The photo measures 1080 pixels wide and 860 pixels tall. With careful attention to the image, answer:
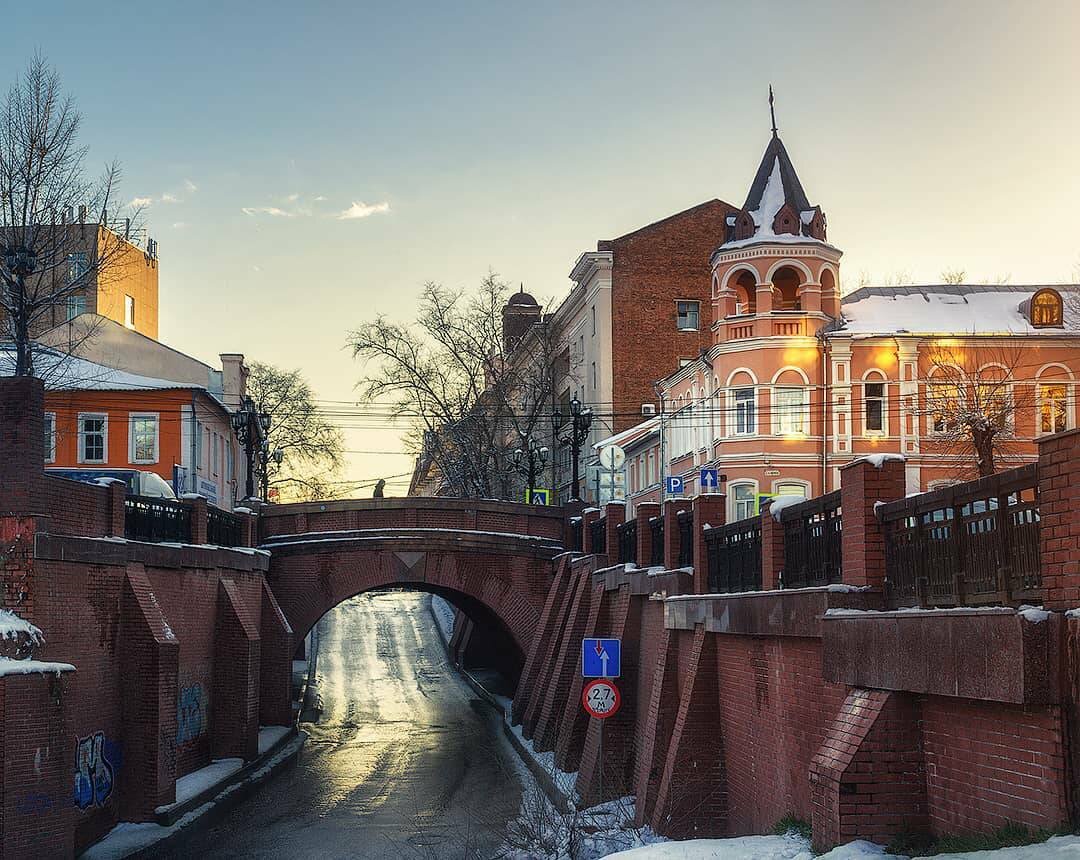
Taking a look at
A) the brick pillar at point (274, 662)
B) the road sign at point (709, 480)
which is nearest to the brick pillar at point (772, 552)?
the brick pillar at point (274, 662)

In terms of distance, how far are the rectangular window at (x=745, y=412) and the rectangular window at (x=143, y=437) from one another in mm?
18908

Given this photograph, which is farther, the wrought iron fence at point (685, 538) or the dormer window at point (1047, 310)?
the dormer window at point (1047, 310)

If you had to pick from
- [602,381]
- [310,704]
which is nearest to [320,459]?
[602,381]

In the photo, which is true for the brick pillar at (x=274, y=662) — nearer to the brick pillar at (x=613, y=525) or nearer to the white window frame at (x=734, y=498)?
the brick pillar at (x=613, y=525)

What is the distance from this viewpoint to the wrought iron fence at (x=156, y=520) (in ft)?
72.4

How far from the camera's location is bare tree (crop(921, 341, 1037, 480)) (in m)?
41.4

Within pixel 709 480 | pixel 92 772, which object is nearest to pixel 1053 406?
pixel 709 480

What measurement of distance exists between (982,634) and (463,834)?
1432 cm

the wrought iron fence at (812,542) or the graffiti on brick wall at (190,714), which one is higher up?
the wrought iron fence at (812,542)

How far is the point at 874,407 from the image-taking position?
44312mm

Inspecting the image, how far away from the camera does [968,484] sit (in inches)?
372

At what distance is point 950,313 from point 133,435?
26.9 metres

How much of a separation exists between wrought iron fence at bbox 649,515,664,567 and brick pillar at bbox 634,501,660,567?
0.11 metres

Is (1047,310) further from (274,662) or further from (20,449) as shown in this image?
(20,449)
